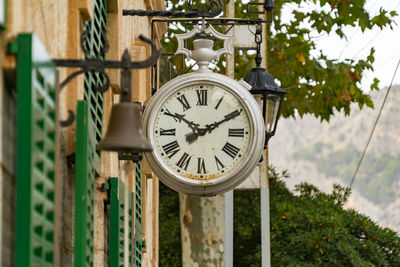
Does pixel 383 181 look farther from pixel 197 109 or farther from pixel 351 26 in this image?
pixel 197 109

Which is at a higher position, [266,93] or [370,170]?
[266,93]

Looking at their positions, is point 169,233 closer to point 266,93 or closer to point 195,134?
point 266,93

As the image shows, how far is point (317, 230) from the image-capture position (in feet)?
55.8

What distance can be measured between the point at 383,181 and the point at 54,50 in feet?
249

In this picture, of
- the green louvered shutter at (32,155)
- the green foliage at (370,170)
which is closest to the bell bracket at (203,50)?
the green louvered shutter at (32,155)

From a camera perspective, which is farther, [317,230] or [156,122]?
[317,230]

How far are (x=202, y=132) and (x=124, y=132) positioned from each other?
253 cm

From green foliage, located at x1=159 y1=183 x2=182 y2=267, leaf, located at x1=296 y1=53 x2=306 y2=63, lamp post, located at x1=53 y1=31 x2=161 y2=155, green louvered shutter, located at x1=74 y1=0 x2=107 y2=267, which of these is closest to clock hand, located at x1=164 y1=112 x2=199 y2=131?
green louvered shutter, located at x1=74 y1=0 x2=107 y2=267

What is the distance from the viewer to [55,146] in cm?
449

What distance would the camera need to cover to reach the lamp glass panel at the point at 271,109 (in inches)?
361

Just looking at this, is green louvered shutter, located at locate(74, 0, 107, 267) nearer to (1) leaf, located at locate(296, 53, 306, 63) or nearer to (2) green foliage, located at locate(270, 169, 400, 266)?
(2) green foliage, located at locate(270, 169, 400, 266)

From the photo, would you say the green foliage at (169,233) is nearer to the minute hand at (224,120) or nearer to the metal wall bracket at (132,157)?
the metal wall bracket at (132,157)

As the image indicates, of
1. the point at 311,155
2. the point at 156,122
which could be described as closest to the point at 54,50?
the point at 156,122

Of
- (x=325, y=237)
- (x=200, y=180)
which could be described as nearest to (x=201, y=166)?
(x=200, y=180)
